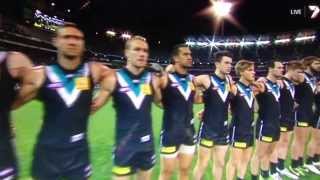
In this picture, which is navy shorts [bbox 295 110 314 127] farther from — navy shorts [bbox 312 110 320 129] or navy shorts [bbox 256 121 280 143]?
navy shorts [bbox 256 121 280 143]

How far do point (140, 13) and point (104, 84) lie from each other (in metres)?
14.6

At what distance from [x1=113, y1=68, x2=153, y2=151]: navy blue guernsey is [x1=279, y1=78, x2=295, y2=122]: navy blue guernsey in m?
3.60

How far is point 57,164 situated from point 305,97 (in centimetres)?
558

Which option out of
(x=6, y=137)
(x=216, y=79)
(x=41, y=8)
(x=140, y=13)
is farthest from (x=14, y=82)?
(x=41, y=8)

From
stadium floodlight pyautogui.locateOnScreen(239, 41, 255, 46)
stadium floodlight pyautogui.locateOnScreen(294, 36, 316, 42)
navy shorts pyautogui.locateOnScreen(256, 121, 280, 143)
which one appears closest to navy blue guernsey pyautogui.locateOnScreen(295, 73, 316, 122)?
navy shorts pyautogui.locateOnScreen(256, 121, 280, 143)

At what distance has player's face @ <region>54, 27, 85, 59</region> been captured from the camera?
356 cm

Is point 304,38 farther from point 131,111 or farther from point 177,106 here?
point 131,111

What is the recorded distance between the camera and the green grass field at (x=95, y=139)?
6.54 m

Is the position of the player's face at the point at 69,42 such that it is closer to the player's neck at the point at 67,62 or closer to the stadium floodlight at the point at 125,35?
the player's neck at the point at 67,62

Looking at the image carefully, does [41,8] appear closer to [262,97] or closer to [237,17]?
[237,17]

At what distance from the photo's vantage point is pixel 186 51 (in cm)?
514

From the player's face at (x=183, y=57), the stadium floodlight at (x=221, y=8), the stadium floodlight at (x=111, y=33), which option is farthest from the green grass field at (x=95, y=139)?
the stadium floodlight at (x=221, y=8)

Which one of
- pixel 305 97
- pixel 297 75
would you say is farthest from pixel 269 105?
pixel 305 97

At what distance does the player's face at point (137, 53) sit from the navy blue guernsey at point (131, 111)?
0.12m
